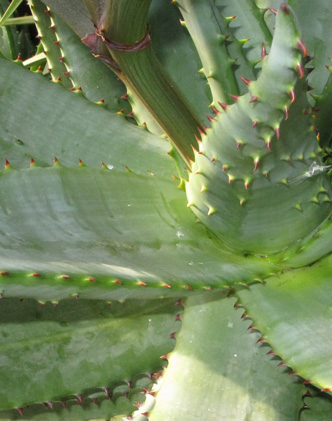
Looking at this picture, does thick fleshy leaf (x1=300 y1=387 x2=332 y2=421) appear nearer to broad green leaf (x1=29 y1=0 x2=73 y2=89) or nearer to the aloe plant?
the aloe plant

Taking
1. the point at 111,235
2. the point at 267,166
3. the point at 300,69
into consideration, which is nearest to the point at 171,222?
the point at 111,235

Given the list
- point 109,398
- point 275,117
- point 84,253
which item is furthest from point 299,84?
point 109,398

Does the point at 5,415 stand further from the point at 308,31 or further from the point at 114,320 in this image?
the point at 308,31

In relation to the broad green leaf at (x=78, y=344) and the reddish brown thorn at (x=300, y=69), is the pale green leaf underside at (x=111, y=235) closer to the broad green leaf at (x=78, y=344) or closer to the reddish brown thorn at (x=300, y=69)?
the broad green leaf at (x=78, y=344)

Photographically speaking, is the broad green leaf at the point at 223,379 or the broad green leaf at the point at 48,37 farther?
the broad green leaf at the point at 48,37

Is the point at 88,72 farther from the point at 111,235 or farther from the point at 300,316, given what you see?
the point at 300,316

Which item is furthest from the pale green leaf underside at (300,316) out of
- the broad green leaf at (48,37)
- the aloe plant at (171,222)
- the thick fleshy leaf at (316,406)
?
the broad green leaf at (48,37)

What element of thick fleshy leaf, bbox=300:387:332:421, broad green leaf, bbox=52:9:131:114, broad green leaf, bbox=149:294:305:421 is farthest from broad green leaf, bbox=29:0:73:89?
thick fleshy leaf, bbox=300:387:332:421
